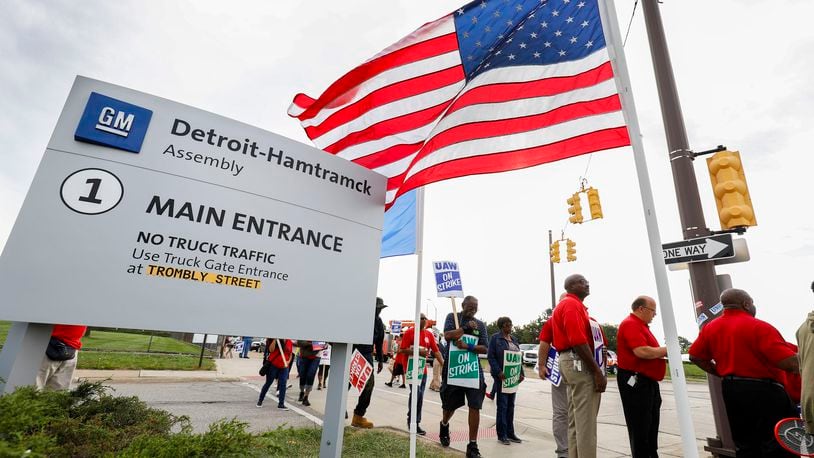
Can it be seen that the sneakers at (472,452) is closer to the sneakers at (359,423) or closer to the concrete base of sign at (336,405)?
the sneakers at (359,423)

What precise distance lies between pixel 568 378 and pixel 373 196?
2762 mm

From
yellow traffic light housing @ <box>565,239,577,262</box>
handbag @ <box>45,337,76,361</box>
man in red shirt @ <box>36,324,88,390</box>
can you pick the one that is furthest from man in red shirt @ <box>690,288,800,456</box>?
yellow traffic light housing @ <box>565,239,577,262</box>

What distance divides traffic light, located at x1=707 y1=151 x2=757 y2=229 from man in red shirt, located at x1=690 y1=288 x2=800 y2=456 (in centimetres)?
147

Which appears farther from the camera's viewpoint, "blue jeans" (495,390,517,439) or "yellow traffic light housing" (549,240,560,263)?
"yellow traffic light housing" (549,240,560,263)

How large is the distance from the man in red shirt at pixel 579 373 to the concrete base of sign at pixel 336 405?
7.71 ft

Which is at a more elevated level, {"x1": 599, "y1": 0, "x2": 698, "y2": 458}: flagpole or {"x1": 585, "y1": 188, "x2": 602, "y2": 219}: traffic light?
{"x1": 585, "y1": 188, "x2": 602, "y2": 219}: traffic light

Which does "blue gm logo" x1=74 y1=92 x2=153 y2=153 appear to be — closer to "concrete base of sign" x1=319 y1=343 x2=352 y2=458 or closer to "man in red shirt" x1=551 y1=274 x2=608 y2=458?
"concrete base of sign" x1=319 y1=343 x2=352 y2=458

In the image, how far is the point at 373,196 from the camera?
3.80 meters

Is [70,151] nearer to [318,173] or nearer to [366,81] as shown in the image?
[318,173]

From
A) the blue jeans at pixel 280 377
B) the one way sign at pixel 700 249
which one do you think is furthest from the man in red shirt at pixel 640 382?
the blue jeans at pixel 280 377

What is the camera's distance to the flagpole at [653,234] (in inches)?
97.0

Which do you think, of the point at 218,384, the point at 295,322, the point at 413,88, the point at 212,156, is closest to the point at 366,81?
the point at 413,88

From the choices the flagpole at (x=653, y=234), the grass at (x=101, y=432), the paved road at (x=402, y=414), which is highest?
the flagpole at (x=653, y=234)

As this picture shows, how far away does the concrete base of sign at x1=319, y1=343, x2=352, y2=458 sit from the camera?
316cm
